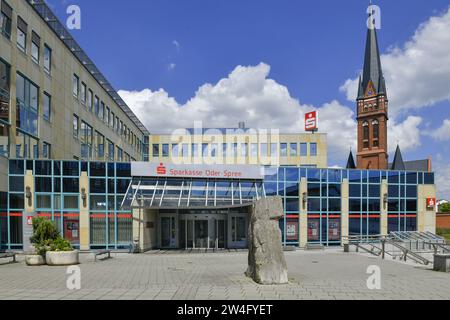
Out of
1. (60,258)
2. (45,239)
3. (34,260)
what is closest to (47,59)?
(45,239)

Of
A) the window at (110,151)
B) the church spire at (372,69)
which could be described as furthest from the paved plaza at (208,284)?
the church spire at (372,69)

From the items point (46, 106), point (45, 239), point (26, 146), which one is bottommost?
point (45, 239)

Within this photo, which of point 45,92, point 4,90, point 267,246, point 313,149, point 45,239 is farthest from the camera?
point 313,149

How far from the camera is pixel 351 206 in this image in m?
28.5

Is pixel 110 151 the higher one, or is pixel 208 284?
pixel 110 151

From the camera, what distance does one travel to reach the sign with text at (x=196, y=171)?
85.3ft

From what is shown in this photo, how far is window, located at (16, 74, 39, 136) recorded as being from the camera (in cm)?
2500

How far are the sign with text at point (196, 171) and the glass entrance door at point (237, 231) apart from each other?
2.82 m

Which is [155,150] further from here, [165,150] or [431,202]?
[431,202]

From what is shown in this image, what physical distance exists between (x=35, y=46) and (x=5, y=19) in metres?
3.74

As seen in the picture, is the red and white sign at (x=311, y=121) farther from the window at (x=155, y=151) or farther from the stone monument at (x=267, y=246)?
the stone monument at (x=267, y=246)

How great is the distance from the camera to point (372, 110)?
8138cm

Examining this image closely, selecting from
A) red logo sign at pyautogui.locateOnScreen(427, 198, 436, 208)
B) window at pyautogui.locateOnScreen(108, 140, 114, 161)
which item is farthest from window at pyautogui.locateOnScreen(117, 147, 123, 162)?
red logo sign at pyautogui.locateOnScreen(427, 198, 436, 208)
